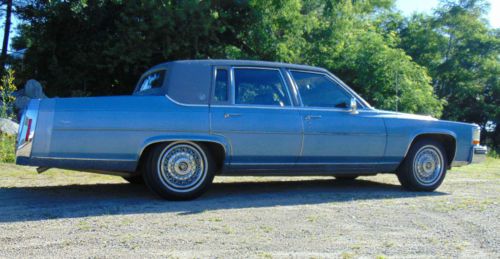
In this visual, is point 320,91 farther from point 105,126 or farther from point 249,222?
point 105,126

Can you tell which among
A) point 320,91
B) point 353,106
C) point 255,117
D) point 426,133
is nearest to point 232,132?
point 255,117

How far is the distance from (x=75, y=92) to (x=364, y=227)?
1564cm

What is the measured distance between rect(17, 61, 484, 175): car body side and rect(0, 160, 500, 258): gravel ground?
454 millimetres

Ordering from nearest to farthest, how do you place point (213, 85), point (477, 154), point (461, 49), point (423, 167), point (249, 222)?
point (249, 222) < point (213, 85) < point (423, 167) < point (477, 154) < point (461, 49)

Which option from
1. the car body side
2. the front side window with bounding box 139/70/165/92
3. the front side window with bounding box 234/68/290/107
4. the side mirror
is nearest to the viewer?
the car body side

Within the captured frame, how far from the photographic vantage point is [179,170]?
6.22 m

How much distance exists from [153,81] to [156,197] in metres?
1.53

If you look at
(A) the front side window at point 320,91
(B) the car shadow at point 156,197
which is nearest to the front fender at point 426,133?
(B) the car shadow at point 156,197

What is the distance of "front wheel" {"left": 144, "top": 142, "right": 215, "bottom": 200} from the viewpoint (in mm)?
6102

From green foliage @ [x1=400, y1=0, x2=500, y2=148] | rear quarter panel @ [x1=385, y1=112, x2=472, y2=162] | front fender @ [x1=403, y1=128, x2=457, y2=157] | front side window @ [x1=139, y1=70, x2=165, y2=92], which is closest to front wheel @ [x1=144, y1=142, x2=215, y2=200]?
front side window @ [x1=139, y1=70, x2=165, y2=92]

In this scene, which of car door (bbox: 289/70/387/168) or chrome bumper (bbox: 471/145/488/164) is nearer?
car door (bbox: 289/70/387/168)

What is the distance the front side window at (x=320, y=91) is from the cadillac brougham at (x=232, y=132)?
0.6 inches

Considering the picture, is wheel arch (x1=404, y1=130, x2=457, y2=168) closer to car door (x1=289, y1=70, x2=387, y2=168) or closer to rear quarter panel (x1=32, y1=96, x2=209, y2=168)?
car door (x1=289, y1=70, x2=387, y2=168)

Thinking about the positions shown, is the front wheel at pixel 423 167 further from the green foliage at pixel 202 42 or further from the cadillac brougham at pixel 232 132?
the green foliage at pixel 202 42
